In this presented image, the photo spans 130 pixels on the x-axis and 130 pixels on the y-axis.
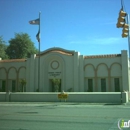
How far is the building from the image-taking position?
114 feet

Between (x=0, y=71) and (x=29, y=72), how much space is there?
20.6 ft

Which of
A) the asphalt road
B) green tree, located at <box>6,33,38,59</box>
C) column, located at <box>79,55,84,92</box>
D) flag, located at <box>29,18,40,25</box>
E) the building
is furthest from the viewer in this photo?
green tree, located at <box>6,33,38,59</box>

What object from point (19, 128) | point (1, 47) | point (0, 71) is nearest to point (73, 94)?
point (19, 128)

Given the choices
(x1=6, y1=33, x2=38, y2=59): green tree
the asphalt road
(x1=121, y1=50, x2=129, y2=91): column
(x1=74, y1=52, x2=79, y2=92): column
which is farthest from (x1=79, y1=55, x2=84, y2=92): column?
(x1=6, y1=33, x2=38, y2=59): green tree

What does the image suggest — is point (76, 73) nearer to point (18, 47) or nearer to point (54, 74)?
point (54, 74)

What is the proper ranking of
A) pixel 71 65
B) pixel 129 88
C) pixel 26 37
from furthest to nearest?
1. pixel 26 37
2. pixel 71 65
3. pixel 129 88

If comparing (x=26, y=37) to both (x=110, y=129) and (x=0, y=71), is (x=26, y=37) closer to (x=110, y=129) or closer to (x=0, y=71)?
(x=0, y=71)

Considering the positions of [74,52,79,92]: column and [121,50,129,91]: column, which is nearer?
[121,50,129,91]: column

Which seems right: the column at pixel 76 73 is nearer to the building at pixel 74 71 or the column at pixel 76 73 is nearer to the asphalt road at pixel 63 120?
the building at pixel 74 71

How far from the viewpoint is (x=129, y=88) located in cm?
3416

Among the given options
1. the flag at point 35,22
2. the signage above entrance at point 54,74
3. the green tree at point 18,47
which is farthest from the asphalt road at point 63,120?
the green tree at point 18,47

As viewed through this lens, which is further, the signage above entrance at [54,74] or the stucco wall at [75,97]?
the signage above entrance at [54,74]

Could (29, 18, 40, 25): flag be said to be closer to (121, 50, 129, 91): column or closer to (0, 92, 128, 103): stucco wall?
(0, 92, 128, 103): stucco wall

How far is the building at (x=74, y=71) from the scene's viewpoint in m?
34.8
